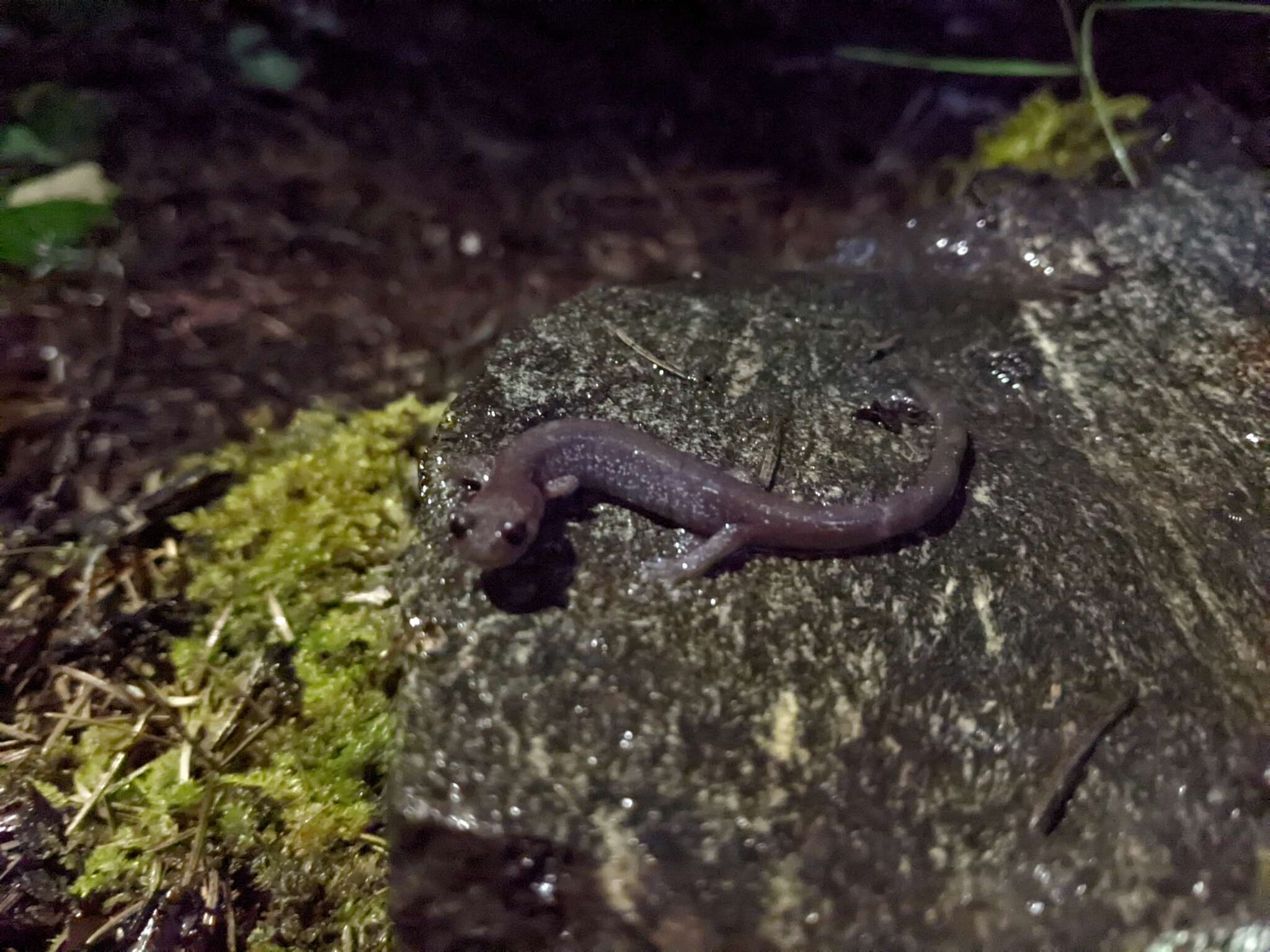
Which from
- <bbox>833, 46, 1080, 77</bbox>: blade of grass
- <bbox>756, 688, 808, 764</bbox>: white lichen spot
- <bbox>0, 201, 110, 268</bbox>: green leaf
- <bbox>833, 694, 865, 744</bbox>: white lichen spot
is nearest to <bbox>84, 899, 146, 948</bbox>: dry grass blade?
<bbox>756, 688, 808, 764</bbox>: white lichen spot

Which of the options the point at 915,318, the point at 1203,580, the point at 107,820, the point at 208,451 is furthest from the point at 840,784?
the point at 208,451

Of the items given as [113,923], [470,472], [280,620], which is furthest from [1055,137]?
[113,923]

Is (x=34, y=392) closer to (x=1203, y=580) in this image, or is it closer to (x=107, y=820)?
(x=107, y=820)

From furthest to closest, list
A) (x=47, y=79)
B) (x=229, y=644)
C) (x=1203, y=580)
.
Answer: (x=47, y=79) → (x=229, y=644) → (x=1203, y=580)

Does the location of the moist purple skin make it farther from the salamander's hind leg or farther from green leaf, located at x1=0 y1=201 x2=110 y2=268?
green leaf, located at x1=0 y1=201 x2=110 y2=268

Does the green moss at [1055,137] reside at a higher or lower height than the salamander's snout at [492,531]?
higher

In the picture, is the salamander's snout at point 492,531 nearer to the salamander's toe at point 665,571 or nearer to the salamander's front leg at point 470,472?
the salamander's front leg at point 470,472

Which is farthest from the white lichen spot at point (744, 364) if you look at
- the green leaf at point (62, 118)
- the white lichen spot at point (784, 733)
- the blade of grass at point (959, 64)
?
the green leaf at point (62, 118)
